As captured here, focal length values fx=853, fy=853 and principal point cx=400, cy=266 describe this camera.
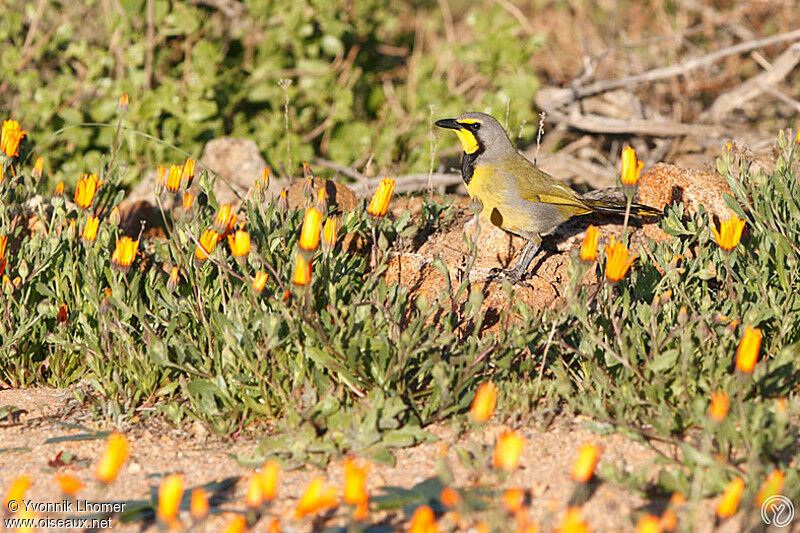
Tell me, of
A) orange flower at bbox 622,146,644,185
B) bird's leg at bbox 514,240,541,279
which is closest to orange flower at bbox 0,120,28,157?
bird's leg at bbox 514,240,541,279

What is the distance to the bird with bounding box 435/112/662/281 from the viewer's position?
476 centimetres

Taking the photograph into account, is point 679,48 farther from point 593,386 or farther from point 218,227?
point 218,227

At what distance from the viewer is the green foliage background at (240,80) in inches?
260

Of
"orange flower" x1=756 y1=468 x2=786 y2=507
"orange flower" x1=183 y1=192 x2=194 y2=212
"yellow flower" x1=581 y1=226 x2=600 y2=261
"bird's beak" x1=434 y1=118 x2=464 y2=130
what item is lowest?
"orange flower" x1=756 y1=468 x2=786 y2=507

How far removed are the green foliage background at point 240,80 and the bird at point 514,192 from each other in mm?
1260

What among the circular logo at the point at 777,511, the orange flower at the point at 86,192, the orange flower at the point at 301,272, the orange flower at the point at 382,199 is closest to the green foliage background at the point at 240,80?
the orange flower at the point at 86,192

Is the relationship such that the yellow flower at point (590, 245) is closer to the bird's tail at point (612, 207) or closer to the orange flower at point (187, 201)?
the bird's tail at point (612, 207)

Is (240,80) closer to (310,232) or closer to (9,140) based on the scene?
(9,140)

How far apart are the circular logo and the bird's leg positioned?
6.20 ft

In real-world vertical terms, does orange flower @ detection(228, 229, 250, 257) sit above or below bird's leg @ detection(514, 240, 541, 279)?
above

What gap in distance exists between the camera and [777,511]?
2854mm

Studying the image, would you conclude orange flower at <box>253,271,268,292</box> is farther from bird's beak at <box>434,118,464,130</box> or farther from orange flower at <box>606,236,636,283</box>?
bird's beak at <box>434,118,464,130</box>

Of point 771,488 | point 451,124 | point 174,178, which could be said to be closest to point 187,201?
point 174,178

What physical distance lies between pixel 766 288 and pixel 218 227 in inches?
101
